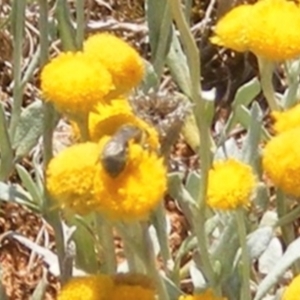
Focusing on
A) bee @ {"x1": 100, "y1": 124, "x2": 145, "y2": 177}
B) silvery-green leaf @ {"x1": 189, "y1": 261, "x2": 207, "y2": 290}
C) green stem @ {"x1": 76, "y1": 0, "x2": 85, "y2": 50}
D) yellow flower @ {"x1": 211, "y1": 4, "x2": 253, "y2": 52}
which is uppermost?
green stem @ {"x1": 76, "y1": 0, "x2": 85, "y2": 50}

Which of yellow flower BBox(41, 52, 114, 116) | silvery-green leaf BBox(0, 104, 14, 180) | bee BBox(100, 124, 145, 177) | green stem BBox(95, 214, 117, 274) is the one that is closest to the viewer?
bee BBox(100, 124, 145, 177)

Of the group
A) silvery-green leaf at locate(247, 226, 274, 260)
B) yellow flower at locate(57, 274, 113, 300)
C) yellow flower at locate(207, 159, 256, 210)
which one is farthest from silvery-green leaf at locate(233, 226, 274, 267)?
yellow flower at locate(57, 274, 113, 300)

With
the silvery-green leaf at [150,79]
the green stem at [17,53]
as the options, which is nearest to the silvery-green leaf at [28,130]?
the green stem at [17,53]

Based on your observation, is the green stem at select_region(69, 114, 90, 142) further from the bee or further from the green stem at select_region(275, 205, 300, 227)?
the green stem at select_region(275, 205, 300, 227)

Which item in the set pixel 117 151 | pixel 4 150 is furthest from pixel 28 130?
pixel 117 151

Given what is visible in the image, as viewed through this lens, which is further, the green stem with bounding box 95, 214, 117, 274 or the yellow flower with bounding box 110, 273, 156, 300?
the green stem with bounding box 95, 214, 117, 274

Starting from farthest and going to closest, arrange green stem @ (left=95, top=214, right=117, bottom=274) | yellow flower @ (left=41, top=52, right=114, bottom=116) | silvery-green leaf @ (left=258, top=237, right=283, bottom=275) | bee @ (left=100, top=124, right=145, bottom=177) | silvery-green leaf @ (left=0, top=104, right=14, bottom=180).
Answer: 1. silvery-green leaf @ (left=258, top=237, right=283, bottom=275)
2. silvery-green leaf @ (left=0, top=104, right=14, bottom=180)
3. green stem @ (left=95, top=214, right=117, bottom=274)
4. yellow flower @ (left=41, top=52, right=114, bottom=116)
5. bee @ (left=100, top=124, right=145, bottom=177)
